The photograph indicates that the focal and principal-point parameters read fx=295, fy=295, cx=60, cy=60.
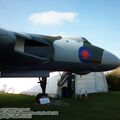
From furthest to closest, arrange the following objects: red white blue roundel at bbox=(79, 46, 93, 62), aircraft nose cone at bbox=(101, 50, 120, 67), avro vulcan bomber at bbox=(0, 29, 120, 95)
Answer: aircraft nose cone at bbox=(101, 50, 120, 67) < red white blue roundel at bbox=(79, 46, 93, 62) < avro vulcan bomber at bbox=(0, 29, 120, 95)

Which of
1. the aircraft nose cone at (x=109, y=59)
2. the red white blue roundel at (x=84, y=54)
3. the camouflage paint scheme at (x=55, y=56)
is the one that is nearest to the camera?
the camouflage paint scheme at (x=55, y=56)

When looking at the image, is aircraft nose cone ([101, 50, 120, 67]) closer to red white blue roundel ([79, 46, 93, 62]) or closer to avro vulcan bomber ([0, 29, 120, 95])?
avro vulcan bomber ([0, 29, 120, 95])

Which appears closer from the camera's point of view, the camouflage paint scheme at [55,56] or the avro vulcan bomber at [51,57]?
the camouflage paint scheme at [55,56]

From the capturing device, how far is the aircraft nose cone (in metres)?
15.6

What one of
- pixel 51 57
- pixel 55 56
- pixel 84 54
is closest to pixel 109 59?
pixel 84 54

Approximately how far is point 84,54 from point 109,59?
1.63 meters

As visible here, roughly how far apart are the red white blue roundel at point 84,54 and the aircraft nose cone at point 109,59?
0.90m

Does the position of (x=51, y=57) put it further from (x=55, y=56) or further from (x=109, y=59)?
(x=109, y=59)

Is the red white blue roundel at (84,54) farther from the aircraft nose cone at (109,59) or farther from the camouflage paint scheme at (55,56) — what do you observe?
the aircraft nose cone at (109,59)

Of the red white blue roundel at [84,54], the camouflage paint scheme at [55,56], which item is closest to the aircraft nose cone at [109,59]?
the camouflage paint scheme at [55,56]

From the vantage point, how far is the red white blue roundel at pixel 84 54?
14808mm

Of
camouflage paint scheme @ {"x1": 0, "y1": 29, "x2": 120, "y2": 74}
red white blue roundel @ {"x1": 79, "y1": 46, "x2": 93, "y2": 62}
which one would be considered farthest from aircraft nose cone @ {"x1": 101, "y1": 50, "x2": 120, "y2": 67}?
red white blue roundel @ {"x1": 79, "y1": 46, "x2": 93, "y2": 62}

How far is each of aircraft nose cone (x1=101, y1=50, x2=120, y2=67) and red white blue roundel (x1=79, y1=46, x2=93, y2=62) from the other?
90cm

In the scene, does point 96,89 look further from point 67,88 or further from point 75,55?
point 75,55
